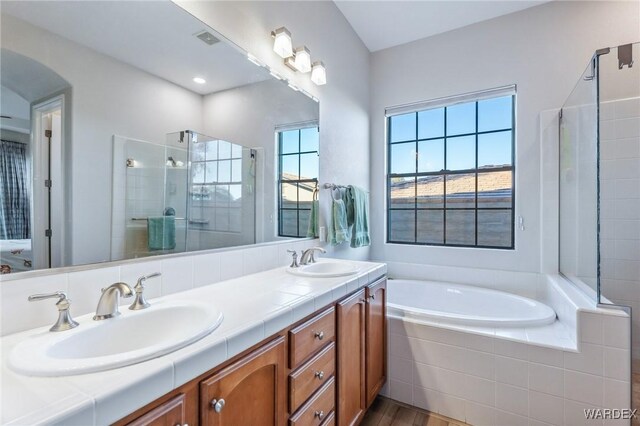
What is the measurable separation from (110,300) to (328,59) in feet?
7.30

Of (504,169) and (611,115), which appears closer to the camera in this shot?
(611,115)

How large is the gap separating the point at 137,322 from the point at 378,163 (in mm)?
2718

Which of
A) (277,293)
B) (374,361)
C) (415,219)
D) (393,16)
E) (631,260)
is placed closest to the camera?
(277,293)

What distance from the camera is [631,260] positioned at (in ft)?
7.58

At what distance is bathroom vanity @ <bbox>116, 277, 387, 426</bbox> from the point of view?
713mm

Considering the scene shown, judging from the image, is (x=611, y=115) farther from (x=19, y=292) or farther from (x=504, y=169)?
(x=19, y=292)

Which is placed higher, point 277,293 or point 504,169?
point 504,169

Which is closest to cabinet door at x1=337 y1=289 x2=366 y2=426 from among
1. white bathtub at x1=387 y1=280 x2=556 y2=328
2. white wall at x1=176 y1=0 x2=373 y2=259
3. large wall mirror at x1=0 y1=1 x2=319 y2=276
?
white bathtub at x1=387 y1=280 x2=556 y2=328

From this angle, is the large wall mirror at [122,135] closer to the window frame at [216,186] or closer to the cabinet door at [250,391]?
the window frame at [216,186]

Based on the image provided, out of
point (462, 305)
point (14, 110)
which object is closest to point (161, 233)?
point (14, 110)

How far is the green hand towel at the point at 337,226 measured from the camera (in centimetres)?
229

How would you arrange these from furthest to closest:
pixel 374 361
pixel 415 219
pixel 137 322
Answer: pixel 415 219
pixel 374 361
pixel 137 322

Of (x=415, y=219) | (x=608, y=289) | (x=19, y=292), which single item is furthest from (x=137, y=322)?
(x=608, y=289)

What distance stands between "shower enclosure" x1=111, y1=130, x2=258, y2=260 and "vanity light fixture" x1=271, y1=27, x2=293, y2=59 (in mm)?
652
